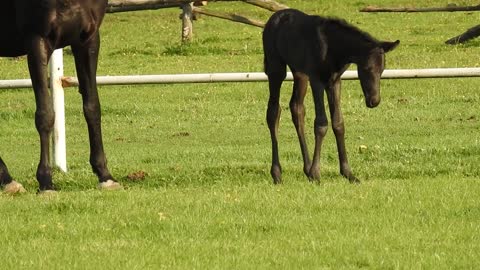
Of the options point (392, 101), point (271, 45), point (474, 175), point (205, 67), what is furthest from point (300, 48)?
point (205, 67)

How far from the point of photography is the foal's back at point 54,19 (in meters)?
8.80

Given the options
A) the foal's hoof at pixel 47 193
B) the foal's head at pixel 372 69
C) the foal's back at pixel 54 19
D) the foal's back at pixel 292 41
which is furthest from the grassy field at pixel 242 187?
the foal's back at pixel 54 19

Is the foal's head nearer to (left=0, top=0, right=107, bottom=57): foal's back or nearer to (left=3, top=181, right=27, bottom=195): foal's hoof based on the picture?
(left=0, top=0, right=107, bottom=57): foal's back

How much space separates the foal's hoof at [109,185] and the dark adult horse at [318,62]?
1.29 metres

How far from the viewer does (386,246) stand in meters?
6.63

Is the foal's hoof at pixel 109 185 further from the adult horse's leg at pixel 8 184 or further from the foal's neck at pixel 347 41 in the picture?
the foal's neck at pixel 347 41

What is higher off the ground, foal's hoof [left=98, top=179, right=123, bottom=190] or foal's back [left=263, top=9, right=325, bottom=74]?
foal's back [left=263, top=9, right=325, bottom=74]

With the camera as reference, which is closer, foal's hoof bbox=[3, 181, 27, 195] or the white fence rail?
foal's hoof bbox=[3, 181, 27, 195]

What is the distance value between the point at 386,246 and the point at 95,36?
11.7ft

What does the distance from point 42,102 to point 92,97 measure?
0.64 metres

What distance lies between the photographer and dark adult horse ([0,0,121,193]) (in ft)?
29.0

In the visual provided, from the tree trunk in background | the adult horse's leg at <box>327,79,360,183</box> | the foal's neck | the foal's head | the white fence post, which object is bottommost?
the tree trunk in background

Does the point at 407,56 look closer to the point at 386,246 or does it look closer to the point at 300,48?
the point at 300,48

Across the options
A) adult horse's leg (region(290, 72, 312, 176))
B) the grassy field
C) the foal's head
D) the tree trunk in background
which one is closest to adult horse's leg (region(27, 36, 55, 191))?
the grassy field
